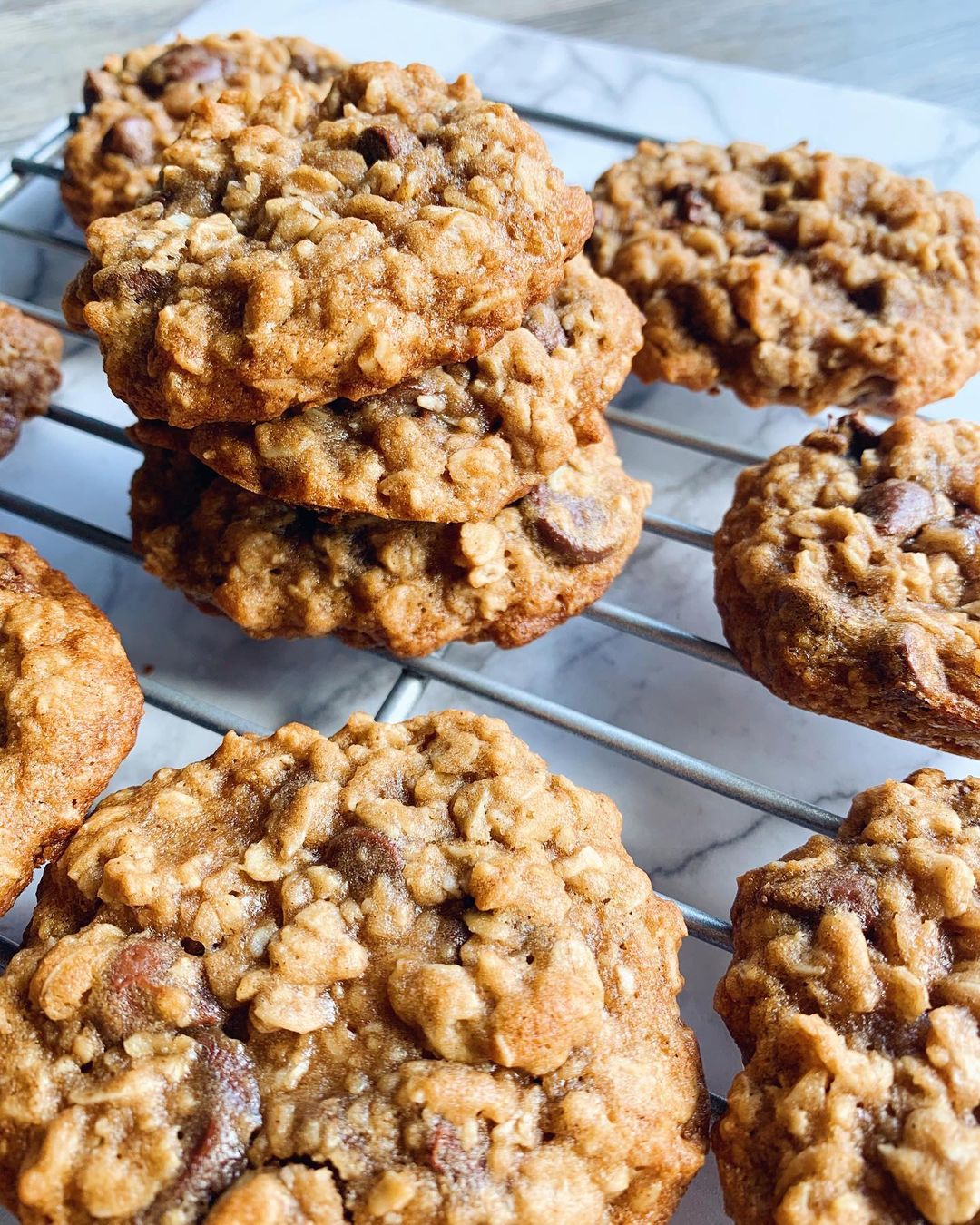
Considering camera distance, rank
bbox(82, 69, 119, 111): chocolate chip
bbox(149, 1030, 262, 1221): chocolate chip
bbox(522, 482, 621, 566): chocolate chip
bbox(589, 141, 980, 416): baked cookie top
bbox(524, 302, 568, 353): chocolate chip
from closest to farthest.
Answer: bbox(149, 1030, 262, 1221): chocolate chip < bbox(524, 302, 568, 353): chocolate chip < bbox(522, 482, 621, 566): chocolate chip < bbox(589, 141, 980, 416): baked cookie top < bbox(82, 69, 119, 111): chocolate chip

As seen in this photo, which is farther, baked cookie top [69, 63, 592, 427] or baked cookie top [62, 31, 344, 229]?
baked cookie top [62, 31, 344, 229]

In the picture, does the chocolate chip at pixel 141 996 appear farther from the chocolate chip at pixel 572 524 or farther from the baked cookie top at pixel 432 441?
the chocolate chip at pixel 572 524

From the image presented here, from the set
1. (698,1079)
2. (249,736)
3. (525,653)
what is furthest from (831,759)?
(249,736)

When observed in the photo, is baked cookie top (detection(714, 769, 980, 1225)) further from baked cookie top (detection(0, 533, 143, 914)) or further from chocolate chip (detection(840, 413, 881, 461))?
baked cookie top (detection(0, 533, 143, 914))

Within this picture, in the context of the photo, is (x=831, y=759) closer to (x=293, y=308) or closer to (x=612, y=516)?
(x=612, y=516)

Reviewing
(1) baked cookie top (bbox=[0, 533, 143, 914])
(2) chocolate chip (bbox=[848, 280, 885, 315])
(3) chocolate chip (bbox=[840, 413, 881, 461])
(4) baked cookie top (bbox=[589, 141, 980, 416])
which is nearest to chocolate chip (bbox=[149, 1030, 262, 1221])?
(1) baked cookie top (bbox=[0, 533, 143, 914])

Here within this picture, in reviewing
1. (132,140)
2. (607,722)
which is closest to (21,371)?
(132,140)
